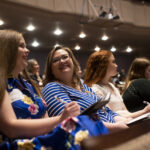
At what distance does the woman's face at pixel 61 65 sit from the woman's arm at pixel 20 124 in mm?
485

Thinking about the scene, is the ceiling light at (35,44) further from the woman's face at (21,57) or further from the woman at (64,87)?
the woman's face at (21,57)

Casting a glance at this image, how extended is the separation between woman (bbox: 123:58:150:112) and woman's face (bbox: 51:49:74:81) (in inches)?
29.7

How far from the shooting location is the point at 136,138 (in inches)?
19.7

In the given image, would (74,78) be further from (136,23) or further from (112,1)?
(136,23)

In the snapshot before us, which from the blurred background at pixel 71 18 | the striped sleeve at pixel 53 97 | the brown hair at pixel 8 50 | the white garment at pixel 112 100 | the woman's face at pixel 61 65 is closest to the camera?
the brown hair at pixel 8 50

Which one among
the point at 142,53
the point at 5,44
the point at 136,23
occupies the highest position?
the point at 136,23

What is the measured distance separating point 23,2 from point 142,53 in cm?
778

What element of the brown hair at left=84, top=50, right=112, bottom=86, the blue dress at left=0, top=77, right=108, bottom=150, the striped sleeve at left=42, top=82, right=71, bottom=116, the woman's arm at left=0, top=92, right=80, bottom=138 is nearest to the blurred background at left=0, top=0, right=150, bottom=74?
the brown hair at left=84, top=50, right=112, bottom=86

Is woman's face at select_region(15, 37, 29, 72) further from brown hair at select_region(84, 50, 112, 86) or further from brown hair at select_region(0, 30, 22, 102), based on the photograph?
brown hair at select_region(84, 50, 112, 86)

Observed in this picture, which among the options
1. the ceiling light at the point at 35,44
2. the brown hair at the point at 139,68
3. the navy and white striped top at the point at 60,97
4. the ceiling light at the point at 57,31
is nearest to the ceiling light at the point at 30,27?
the ceiling light at the point at 57,31

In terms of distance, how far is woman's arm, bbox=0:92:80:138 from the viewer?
0.75 m

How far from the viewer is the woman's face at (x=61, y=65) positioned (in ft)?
4.18

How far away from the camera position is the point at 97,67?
176 centimetres

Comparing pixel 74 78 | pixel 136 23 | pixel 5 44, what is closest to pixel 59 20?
pixel 136 23
